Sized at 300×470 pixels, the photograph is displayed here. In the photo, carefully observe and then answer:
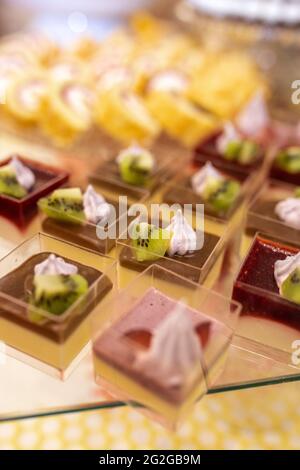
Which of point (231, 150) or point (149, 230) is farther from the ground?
point (149, 230)

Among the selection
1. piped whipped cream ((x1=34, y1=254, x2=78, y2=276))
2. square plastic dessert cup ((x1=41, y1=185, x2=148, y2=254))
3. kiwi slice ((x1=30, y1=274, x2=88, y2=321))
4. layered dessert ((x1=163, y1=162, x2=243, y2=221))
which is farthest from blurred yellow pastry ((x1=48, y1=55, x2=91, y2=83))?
kiwi slice ((x1=30, y1=274, x2=88, y2=321))

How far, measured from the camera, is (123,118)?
10.6ft

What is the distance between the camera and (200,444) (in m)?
1.80

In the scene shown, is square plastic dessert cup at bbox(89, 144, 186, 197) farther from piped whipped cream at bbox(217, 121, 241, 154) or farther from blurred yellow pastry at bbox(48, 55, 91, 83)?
blurred yellow pastry at bbox(48, 55, 91, 83)

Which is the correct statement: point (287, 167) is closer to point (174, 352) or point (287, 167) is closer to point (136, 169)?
point (136, 169)

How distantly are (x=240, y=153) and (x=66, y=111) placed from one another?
46.9 inches

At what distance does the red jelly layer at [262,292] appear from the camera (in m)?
1.74

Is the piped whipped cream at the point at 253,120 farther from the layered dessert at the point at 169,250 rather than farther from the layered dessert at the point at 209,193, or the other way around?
the layered dessert at the point at 169,250

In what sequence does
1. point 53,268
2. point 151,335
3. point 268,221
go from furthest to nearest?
point 268,221 → point 53,268 → point 151,335

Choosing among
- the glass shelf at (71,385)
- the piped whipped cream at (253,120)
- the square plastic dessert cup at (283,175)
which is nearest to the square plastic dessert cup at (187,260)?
the glass shelf at (71,385)

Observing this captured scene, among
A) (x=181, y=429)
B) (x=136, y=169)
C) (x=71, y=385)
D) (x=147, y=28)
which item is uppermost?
(x=147, y=28)

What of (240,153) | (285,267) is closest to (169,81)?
(240,153)
